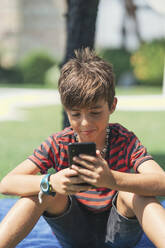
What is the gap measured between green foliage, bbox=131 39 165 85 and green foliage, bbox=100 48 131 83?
1.42 feet

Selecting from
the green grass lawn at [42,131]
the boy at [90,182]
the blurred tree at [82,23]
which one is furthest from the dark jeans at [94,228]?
the blurred tree at [82,23]

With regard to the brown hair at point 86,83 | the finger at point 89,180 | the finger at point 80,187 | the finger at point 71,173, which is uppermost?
the brown hair at point 86,83

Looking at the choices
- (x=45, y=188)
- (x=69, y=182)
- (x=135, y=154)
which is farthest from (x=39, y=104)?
(x=69, y=182)

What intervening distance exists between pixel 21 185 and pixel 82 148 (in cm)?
50

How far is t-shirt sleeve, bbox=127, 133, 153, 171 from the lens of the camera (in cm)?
237

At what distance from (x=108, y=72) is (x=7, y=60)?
81.0 ft

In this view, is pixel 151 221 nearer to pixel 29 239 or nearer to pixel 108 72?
pixel 108 72

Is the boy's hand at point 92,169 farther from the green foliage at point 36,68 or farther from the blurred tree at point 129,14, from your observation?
the blurred tree at point 129,14

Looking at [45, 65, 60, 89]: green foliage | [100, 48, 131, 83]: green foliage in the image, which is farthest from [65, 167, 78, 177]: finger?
[45, 65, 60, 89]: green foliage

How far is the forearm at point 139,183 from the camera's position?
216 centimetres

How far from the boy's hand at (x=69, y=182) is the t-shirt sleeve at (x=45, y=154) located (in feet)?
0.90

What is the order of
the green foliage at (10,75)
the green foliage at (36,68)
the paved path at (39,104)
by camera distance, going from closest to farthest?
the paved path at (39,104) < the green foliage at (36,68) < the green foliage at (10,75)

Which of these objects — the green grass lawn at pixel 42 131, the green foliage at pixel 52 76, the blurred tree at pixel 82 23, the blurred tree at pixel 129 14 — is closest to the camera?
the blurred tree at pixel 82 23

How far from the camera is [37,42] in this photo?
90.1 ft
